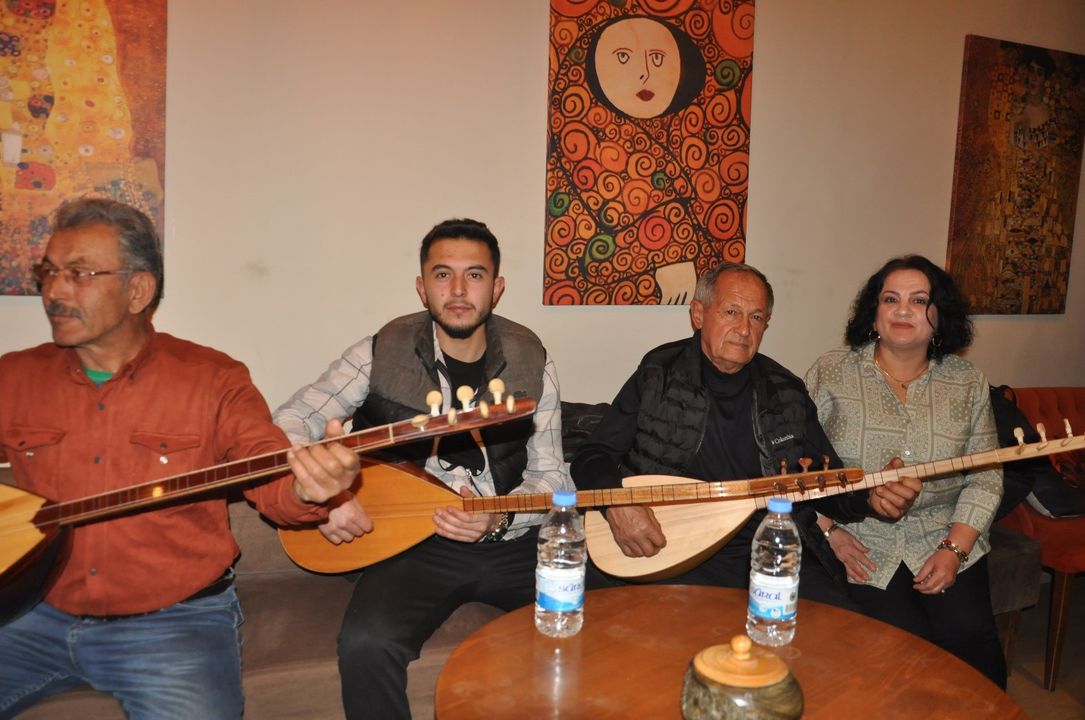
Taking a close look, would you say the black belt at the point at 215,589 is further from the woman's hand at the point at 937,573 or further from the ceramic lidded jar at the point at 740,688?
the woman's hand at the point at 937,573

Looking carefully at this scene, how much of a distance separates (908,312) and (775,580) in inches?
49.8

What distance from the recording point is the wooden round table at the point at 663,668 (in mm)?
1309

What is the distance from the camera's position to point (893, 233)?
11.1ft

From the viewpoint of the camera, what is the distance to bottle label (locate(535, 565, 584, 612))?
145 centimetres

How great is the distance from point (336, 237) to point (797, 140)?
1.86 meters

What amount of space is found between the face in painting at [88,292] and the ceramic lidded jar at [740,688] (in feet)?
4.61

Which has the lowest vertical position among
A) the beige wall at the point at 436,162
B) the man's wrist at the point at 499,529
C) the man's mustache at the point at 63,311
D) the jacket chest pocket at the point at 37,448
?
the man's wrist at the point at 499,529

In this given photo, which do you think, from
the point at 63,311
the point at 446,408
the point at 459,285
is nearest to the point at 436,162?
the point at 459,285

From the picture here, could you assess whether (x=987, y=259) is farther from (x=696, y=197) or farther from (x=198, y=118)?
(x=198, y=118)

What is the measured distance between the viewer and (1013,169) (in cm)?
349

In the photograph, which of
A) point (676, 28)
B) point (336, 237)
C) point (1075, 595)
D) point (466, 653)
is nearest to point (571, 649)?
point (466, 653)

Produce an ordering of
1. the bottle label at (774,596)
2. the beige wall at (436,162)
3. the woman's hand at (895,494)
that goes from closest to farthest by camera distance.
→ 1. the bottle label at (774,596)
2. the woman's hand at (895,494)
3. the beige wall at (436,162)

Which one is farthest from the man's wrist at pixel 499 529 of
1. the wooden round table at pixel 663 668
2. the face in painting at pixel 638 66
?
the face in painting at pixel 638 66

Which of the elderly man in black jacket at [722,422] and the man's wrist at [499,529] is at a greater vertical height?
the elderly man in black jacket at [722,422]
